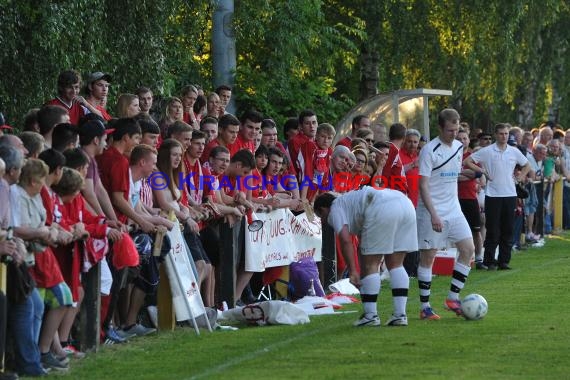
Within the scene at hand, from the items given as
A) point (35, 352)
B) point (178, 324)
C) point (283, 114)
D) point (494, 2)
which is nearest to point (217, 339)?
point (178, 324)

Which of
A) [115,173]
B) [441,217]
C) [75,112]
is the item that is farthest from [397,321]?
[75,112]

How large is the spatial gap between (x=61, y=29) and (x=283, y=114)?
12078mm

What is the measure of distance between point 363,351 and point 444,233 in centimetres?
328

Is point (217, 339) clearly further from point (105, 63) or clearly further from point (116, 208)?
point (105, 63)

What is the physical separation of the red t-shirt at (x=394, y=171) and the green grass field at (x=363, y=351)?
4.10 m

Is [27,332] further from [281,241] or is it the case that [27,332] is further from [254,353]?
[281,241]

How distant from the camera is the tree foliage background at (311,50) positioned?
17094 mm

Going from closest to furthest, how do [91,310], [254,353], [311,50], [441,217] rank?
1. [254,353]
2. [91,310]
3. [441,217]
4. [311,50]

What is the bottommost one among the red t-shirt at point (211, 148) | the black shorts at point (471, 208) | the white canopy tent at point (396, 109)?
the black shorts at point (471, 208)

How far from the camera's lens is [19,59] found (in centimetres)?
1695

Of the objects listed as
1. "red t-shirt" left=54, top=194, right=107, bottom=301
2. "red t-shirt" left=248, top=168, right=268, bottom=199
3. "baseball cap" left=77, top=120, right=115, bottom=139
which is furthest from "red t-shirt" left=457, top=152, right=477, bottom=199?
"red t-shirt" left=54, top=194, right=107, bottom=301

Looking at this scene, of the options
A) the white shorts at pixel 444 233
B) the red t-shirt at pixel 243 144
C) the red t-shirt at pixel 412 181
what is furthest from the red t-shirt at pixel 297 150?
the white shorts at pixel 444 233

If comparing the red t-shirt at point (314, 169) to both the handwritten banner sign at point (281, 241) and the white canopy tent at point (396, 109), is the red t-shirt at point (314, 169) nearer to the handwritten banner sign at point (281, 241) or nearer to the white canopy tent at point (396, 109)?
the handwritten banner sign at point (281, 241)

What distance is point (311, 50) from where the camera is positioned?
29297 mm
